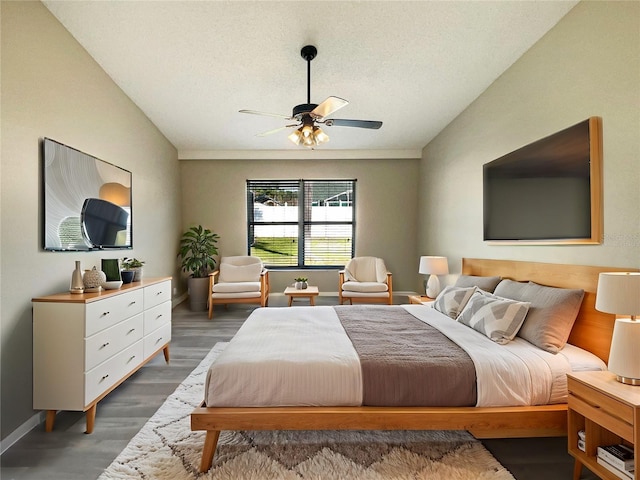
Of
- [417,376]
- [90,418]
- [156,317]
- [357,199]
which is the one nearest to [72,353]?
[90,418]

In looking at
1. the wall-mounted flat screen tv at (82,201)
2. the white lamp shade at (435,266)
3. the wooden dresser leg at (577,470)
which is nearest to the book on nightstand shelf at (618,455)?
the wooden dresser leg at (577,470)

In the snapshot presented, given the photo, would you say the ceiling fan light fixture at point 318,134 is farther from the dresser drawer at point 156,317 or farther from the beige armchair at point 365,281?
the beige armchair at point 365,281

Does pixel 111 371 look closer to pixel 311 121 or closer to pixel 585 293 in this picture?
pixel 311 121

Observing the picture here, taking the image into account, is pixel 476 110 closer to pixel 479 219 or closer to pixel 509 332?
pixel 479 219

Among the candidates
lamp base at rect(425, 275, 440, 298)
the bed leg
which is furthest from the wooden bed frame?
lamp base at rect(425, 275, 440, 298)

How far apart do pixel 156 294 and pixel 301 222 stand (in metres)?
3.34

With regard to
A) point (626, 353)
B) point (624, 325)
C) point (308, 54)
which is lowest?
point (626, 353)

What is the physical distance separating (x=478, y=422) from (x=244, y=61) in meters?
3.42

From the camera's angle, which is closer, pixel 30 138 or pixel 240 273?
pixel 30 138

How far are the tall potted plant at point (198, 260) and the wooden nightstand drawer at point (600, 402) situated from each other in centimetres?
473

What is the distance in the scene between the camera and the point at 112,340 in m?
2.29

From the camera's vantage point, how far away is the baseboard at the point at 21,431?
1.88 meters

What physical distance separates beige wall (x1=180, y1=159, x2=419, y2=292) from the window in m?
0.16

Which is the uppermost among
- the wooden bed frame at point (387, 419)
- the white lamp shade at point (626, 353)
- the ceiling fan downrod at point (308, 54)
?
the ceiling fan downrod at point (308, 54)
